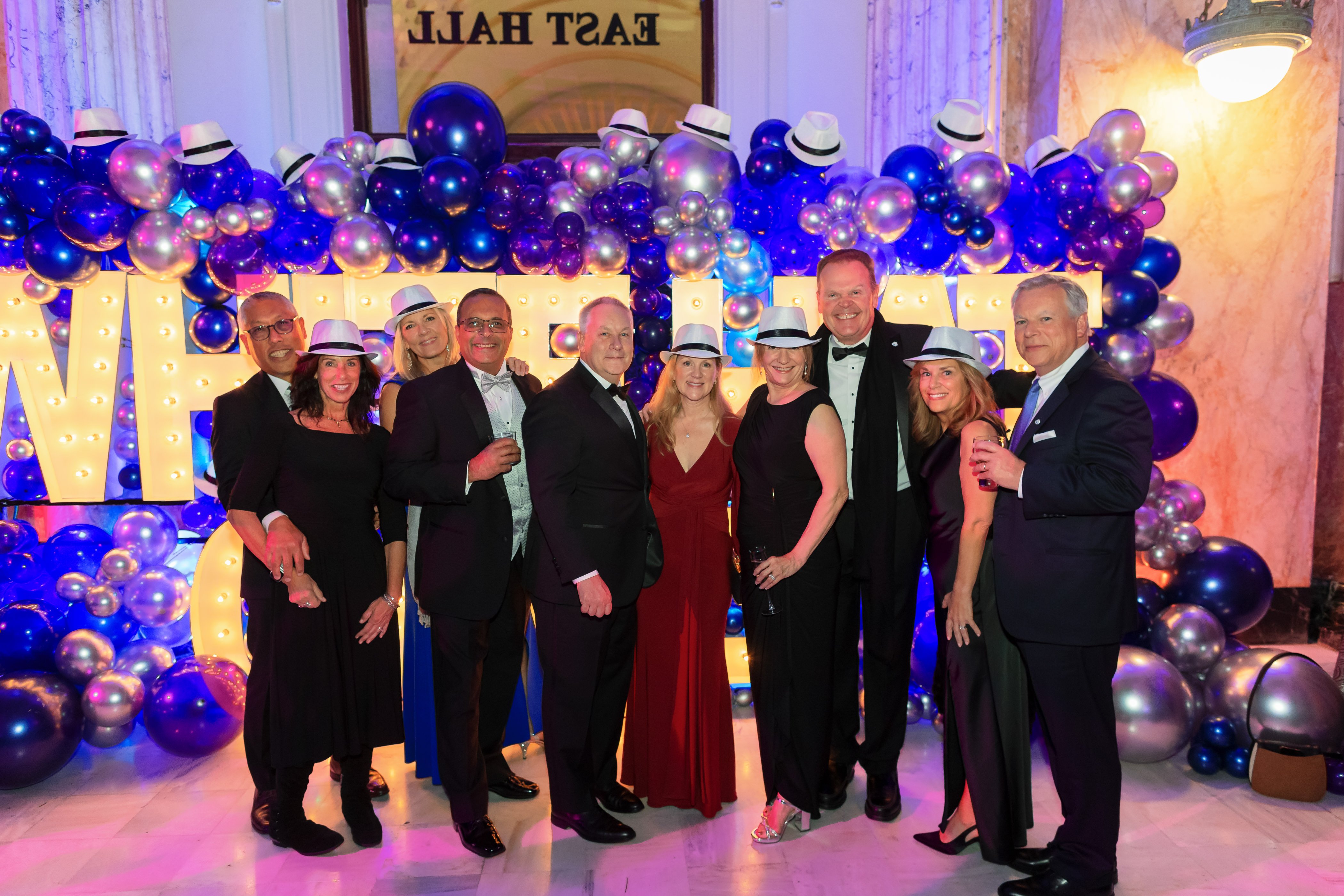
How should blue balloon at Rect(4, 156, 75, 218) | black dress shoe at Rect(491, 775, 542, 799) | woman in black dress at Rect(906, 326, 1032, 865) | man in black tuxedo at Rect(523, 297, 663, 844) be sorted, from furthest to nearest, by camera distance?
blue balloon at Rect(4, 156, 75, 218) < black dress shoe at Rect(491, 775, 542, 799) < man in black tuxedo at Rect(523, 297, 663, 844) < woman in black dress at Rect(906, 326, 1032, 865)

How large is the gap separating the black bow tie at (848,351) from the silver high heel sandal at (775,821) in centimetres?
156

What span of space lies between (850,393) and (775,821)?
4.98 feet

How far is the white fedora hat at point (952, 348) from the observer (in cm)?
273

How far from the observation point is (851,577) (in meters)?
3.10

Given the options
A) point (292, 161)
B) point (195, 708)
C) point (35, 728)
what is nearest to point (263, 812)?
point (195, 708)

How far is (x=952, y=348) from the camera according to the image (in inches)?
107

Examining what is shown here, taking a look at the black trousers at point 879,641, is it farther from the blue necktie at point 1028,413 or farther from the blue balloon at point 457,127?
the blue balloon at point 457,127

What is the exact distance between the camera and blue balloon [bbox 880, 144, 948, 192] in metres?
4.37

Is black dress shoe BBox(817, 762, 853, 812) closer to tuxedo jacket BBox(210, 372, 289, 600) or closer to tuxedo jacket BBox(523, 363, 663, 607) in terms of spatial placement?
tuxedo jacket BBox(523, 363, 663, 607)

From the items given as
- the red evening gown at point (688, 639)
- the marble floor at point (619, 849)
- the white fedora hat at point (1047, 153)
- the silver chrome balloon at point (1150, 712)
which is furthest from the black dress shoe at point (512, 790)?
the white fedora hat at point (1047, 153)

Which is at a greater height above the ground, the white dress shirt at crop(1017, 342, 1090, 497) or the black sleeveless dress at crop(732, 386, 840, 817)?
the white dress shirt at crop(1017, 342, 1090, 497)

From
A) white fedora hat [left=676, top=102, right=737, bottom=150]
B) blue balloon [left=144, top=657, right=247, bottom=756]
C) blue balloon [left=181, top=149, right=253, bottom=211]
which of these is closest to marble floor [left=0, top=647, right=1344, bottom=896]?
blue balloon [left=144, top=657, right=247, bottom=756]

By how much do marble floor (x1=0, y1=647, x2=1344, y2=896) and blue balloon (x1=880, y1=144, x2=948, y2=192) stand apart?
2809mm

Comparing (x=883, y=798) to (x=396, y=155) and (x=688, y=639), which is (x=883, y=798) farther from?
(x=396, y=155)
